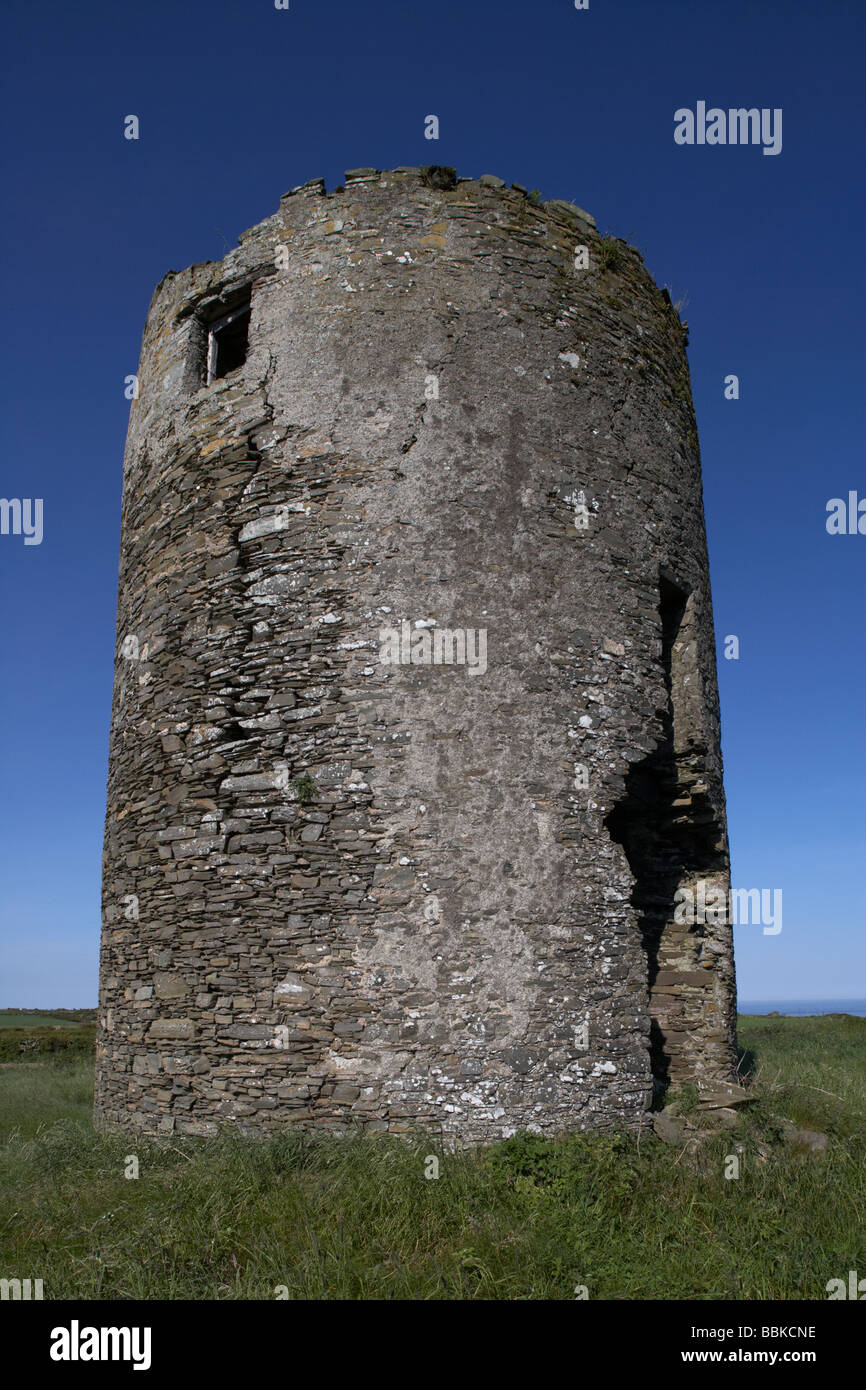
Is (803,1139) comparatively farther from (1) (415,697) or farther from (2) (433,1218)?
(1) (415,697)

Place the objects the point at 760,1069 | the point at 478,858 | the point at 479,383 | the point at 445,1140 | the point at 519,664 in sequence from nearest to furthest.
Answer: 1. the point at 445,1140
2. the point at 478,858
3. the point at 519,664
4. the point at 479,383
5. the point at 760,1069

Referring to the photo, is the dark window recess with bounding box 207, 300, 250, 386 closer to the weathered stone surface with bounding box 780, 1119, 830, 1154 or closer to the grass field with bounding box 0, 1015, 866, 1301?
the grass field with bounding box 0, 1015, 866, 1301

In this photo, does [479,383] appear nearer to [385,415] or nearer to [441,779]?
[385,415]

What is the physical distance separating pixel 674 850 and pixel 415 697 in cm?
304

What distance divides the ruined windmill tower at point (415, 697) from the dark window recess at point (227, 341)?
5 centimetres

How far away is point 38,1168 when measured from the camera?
5.74 meters

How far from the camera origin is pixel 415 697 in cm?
621

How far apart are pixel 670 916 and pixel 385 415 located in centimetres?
480

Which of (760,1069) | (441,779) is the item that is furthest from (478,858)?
(760,1069)

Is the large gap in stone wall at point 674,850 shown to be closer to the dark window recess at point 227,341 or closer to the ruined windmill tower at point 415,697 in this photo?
the ruined windmill tower at point 415,697

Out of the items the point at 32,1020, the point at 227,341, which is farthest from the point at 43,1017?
the point at 227,341

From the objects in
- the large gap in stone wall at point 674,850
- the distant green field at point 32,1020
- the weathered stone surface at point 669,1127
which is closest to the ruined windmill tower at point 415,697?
the large gap in stone wall at point 674,850

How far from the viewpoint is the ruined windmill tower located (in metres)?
5.81
